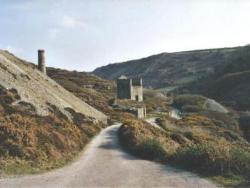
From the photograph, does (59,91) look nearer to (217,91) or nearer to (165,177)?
(165,177)

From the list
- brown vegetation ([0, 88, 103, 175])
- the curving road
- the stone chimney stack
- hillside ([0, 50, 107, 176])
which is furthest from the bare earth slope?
the curving road

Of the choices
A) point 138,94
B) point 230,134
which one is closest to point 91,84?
point 138,94

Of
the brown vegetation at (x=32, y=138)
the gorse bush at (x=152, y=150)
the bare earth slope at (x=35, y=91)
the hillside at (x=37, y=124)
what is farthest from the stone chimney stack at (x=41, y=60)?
the gorse bush at (x=152, y=150)

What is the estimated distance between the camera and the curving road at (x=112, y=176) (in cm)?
2219

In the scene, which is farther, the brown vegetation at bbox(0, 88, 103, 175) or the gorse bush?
the gorse bush

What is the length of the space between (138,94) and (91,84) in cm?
4081

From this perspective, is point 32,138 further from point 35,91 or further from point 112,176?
point 35,91

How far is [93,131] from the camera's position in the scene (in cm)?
4350

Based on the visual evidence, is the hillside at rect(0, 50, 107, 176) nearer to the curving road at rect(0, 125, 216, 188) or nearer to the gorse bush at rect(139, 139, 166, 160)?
the curving road at rect(0, 125, 216, 188)

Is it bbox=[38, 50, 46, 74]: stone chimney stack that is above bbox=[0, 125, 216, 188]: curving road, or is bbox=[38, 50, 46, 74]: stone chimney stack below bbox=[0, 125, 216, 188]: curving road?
above

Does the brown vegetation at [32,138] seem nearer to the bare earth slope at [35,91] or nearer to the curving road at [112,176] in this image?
the bare earth slope at [35,91]

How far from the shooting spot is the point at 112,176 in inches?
949

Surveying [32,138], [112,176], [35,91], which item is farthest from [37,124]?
[112,176]

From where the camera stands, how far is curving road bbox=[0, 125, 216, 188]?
22188 millimetres
